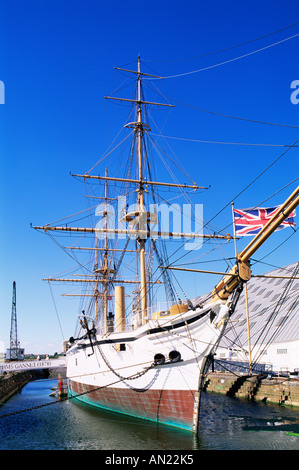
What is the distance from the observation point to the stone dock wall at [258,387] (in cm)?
2666

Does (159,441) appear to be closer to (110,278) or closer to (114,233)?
(114,233)

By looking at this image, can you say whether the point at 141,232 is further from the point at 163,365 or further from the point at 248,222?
the point at 163,365

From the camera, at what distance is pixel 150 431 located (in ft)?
62.0

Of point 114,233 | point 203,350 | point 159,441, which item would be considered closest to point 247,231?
point 203,350

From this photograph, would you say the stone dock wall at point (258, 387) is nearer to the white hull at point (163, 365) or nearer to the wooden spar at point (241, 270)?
the white hull at point (163, 365)

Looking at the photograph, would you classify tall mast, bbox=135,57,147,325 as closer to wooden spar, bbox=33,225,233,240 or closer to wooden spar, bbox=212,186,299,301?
wooden spar, bbox=33,225,233,240

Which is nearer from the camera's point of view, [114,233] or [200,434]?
[200,434]

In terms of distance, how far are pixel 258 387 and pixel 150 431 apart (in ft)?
48.3

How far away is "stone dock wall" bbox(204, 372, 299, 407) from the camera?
2666 cm

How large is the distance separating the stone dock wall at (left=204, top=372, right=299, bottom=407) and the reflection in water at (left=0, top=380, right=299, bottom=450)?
0.94 meters

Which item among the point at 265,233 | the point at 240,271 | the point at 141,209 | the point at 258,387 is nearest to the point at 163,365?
the point at 240,271

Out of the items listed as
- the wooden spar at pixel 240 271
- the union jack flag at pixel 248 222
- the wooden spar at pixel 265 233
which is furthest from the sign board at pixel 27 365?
the wooden spar at pixel 265 233

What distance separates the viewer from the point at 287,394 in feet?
87.5
